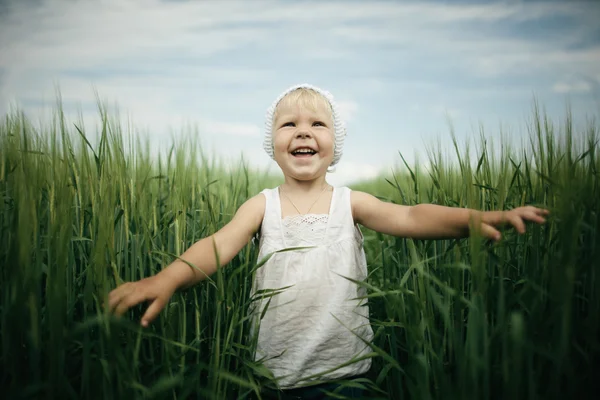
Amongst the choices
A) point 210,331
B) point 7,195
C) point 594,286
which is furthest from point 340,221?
point 7,195

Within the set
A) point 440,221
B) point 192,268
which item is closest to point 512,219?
point 440,221

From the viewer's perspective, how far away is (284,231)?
4.76 ft

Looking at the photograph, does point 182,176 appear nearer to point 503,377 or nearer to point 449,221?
point 449,221

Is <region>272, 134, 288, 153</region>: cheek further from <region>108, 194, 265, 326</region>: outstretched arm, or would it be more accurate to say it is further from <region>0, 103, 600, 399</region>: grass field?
<region>0, 103, 600, 399</region>: grass field

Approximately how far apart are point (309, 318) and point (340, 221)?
12.9 inches

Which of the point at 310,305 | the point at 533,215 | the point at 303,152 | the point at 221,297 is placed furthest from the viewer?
the point at 303,152

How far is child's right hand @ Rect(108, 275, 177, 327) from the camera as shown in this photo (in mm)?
1150

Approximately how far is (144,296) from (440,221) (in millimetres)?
852

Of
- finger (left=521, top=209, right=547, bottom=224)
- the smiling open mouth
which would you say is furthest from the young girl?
finger (left=521, top=209, right=547, bottom=224)

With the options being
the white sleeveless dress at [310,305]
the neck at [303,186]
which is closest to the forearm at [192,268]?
the white sleeveless dress at [310,305]

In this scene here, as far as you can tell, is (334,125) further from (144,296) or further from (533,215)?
(144,296)

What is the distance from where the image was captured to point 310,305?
1.40 meters

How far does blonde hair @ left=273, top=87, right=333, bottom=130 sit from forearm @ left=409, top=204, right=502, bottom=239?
18.9 inches

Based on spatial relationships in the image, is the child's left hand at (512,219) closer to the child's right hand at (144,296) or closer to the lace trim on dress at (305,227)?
the lace trim on dress at (305,227)
